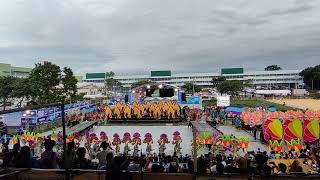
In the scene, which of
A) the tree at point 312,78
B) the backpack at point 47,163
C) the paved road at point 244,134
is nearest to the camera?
the backpack at point 47,163

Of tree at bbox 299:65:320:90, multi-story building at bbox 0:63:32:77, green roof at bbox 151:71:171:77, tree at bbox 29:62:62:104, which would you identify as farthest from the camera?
green roof at bbox 151:71:171:77

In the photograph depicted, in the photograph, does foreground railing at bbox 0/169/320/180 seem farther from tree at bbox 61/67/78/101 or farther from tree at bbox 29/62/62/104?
tree at bbox 61/67/78/101

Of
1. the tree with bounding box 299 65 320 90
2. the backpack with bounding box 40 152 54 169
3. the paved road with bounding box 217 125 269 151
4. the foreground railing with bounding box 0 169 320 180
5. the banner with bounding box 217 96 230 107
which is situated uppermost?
the tree with bounding box 299 65 320 90

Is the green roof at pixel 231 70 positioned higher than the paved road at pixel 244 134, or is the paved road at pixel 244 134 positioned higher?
the green roof at pixel 231 70

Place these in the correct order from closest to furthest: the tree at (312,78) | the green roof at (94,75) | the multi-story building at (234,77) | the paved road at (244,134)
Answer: the paved road at (244,134) → the tree at (312,78) → the multi-story building at (234,77) → the green roof at (94,75)

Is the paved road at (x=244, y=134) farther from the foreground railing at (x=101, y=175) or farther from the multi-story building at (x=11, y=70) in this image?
the multi-story building at (x=11, y=70)

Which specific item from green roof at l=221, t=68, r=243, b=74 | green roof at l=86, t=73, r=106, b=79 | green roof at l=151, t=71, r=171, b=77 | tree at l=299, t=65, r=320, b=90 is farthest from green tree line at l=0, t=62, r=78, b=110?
green roof at l=86, t=73, r=106, b=79

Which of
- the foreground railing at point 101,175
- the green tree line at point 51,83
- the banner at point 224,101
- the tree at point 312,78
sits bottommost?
the foreground railing at point 101,175

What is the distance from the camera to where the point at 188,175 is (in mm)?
5359

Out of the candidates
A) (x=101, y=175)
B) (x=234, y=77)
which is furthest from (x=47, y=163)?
(x=234, y=77)

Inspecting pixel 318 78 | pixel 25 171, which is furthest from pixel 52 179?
pixel 318 78

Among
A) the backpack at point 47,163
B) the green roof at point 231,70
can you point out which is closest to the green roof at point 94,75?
the green roof at point 231,70

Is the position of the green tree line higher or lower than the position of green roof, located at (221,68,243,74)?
lower

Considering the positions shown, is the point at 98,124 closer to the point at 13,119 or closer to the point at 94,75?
the point at 13,119
